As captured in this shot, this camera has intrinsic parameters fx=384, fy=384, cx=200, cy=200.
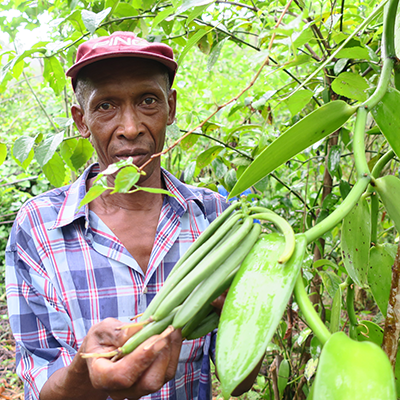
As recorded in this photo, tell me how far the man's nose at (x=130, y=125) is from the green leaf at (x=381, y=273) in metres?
0.60

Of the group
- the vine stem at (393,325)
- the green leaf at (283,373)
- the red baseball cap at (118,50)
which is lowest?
the green leaf at (283,373)

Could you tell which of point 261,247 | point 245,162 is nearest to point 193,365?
point 245,162

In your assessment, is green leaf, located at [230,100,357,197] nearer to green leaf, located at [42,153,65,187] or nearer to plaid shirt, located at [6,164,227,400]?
plaid shirt, located at [6,164,227,400]

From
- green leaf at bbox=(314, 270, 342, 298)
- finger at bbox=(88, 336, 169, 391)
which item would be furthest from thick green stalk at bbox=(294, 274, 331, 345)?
green leaf at bbox=(314, 270, 342, 298)

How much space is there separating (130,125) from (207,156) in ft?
1.01

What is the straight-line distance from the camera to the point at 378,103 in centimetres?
45

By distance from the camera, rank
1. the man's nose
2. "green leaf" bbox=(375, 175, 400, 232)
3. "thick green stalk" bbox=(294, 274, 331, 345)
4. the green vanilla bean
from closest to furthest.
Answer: "thick green stalk" bbox=(294, 274, 331, 345) → "green leaf" bbox=(375, 175, 400, 232) → the green vanilla bean → the man's nose

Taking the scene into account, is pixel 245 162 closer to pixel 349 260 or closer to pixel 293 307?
pixel 293 307

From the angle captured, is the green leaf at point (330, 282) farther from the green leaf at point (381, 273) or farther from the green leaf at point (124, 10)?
the green leaf at point (124, 10)

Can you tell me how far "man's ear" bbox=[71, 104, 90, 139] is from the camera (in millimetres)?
1034

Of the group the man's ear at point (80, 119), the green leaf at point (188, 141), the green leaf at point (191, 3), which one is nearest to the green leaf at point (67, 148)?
the man's ear at point (80, 119)

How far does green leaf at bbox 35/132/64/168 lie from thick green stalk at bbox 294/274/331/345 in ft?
2.55

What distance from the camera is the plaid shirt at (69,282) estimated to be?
90cm

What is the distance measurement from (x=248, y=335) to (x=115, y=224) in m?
0.77
